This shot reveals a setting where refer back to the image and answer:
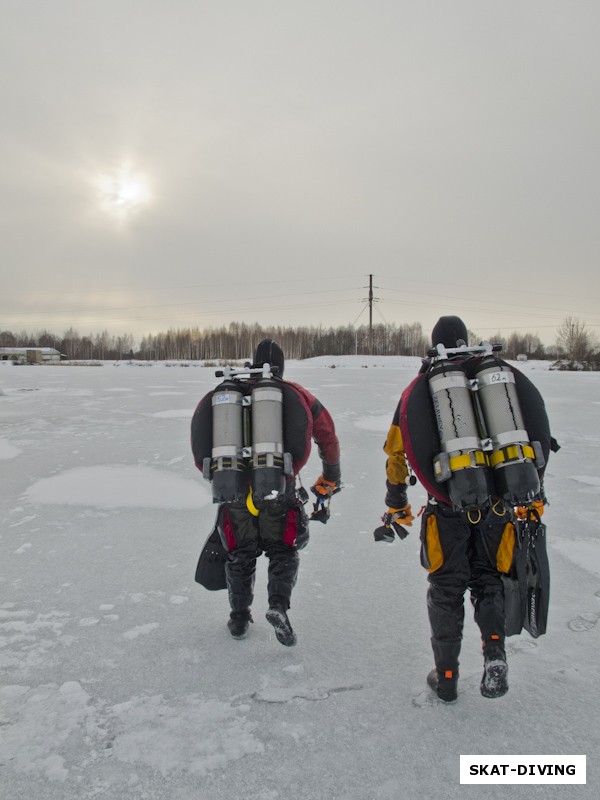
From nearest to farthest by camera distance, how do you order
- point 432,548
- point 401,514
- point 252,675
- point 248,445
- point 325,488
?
point 432,548, point 252,675, point 401,514, point 248,445, point 325,488

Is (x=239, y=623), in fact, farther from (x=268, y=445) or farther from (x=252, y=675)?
(x=268, y=445)

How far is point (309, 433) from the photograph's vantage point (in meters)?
2.84

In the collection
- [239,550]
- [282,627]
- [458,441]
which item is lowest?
[282,627]

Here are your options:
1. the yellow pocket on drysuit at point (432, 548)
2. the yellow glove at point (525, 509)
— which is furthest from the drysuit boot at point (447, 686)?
the yellow glove at point (525, 509)

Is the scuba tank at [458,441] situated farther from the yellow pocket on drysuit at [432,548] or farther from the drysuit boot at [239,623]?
the drysuit boot at [239,623]

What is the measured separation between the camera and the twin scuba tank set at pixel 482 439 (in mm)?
2174

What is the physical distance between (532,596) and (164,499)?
4.25 metres

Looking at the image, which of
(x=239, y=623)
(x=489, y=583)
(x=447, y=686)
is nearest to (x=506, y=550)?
(x=489, y=583)

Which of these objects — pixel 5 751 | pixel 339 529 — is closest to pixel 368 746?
pixel 5 751

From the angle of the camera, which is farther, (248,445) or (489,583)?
(248,445)

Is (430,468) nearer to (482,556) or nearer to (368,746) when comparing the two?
(482,556)

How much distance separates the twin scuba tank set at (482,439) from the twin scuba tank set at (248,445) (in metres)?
0.84

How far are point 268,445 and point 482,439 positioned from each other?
3.58ft

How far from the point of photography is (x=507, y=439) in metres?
2.22
